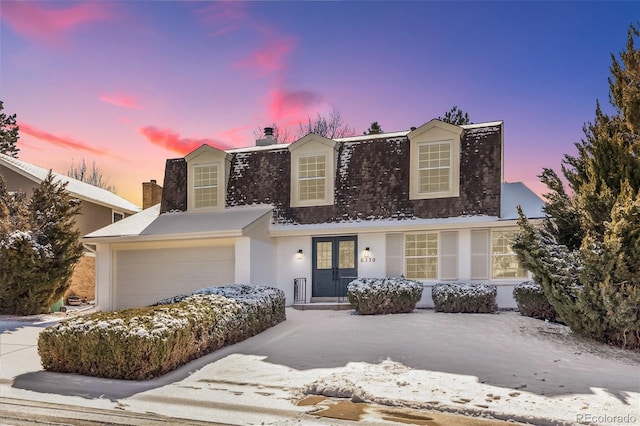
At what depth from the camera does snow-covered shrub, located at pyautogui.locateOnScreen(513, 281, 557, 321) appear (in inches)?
515

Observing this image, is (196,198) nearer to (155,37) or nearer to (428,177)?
(155,37)

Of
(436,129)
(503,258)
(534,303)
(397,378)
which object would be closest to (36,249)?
(397,378)

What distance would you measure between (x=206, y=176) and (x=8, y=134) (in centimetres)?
2194

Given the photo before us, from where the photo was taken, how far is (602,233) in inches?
423

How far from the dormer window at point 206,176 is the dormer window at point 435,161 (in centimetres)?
724

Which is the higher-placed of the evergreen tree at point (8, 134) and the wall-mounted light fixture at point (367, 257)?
the evergreen tree at point (8, 134)

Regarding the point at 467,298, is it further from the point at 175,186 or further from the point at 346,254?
the point at 175,186

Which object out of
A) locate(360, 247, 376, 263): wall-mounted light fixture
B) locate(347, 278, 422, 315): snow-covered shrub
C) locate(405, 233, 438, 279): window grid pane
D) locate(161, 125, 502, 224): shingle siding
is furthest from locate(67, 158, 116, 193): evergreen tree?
locate(347, 278, 422, 315): snow-covered shrub

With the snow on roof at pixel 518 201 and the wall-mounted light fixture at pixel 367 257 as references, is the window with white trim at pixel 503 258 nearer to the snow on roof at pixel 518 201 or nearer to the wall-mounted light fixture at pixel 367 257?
the snow on roof at pixel 518 201

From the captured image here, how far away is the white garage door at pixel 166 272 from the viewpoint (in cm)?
1714

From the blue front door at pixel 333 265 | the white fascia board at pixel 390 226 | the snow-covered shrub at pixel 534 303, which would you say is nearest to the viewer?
the snow-covered shrub at pixel 534 303

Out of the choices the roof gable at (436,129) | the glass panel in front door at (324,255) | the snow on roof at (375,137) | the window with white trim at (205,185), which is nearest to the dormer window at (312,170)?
the snow on roof at (375,137)

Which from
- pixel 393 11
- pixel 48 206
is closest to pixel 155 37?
pixel 393 11

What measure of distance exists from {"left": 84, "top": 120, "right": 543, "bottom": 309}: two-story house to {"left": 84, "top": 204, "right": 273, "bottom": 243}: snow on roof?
53 mm
